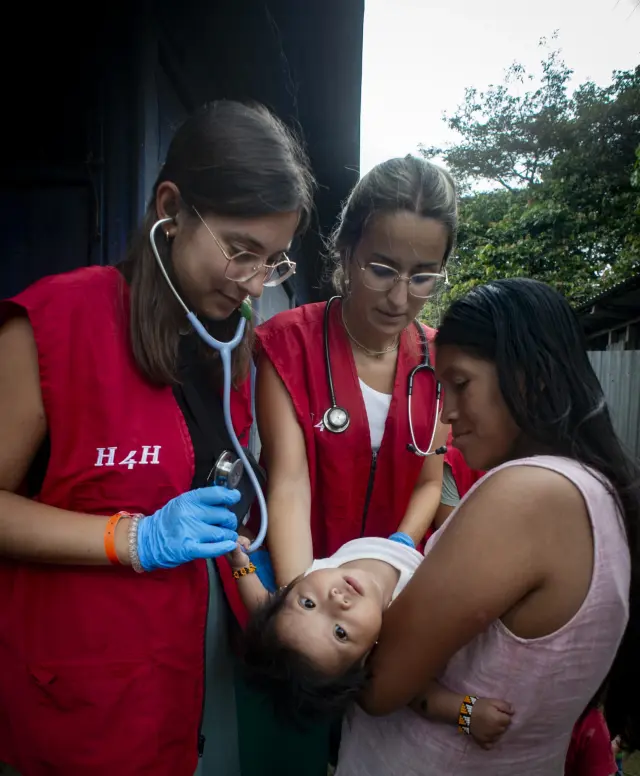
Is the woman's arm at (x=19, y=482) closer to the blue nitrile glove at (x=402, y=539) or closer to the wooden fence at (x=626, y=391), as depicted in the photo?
the blue nitrile glove at (x=402, y=539)

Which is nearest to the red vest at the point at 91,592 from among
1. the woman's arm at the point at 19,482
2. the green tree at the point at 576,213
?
the woman's arm at the point at 19,482

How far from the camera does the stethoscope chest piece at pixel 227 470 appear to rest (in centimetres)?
133

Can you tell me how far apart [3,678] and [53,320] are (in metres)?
Answer: 0.76

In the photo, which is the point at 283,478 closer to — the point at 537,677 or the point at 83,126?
the point at 537,677

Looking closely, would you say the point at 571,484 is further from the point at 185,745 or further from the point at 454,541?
the point at 185,745

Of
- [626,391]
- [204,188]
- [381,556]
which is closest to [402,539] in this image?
[381,556]

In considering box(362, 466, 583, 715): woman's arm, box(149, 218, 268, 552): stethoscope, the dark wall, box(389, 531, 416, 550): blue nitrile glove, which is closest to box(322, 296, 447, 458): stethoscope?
box(389, 531, 416, 550): blue nitrile glove

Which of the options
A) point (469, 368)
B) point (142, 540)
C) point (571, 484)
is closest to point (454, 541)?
point (571, 484)

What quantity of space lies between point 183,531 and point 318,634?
0.48m

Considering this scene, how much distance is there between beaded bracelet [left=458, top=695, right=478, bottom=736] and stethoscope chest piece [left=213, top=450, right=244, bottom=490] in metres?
0.69

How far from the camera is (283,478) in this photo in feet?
5.67

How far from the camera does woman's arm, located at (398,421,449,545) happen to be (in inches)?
73.8

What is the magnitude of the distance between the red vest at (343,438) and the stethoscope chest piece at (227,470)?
42 cm

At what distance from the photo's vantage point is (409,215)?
170cm
